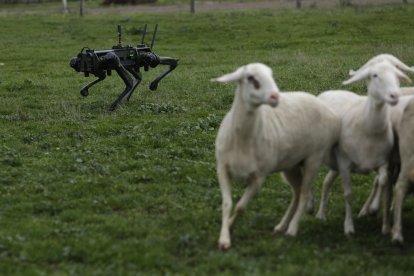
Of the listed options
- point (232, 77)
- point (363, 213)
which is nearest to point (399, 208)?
point (363, 213)

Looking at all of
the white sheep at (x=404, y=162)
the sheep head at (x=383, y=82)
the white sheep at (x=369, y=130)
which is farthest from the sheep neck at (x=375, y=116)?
the white sheep at (x=404, y=162)

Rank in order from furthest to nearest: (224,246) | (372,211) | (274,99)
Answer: (372,211)
(224,246)
(274,99)

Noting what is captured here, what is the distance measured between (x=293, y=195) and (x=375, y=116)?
148 cm

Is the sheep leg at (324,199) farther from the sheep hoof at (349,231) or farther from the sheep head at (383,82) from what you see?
the sheep head at (383,82)

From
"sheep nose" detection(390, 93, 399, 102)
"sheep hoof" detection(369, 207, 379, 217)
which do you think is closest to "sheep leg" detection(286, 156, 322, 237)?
"sheep hoof" detection(369, 207, 379, 217)

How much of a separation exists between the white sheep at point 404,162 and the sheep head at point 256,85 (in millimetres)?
1830

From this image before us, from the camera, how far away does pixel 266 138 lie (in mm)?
5465

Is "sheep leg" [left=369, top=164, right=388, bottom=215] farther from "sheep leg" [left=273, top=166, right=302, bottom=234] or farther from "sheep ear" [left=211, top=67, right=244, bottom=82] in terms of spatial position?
"sheep ear" [left=211, top=67, right=244, bottom=82]

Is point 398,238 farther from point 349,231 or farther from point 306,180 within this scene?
point 306,180

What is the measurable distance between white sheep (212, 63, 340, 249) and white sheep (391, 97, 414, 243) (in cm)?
Result: 80

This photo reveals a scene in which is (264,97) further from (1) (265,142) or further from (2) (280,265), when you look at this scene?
(2) (280,265)

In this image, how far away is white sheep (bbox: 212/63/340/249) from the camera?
5109mm

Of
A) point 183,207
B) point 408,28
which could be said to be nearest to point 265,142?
point 183,207

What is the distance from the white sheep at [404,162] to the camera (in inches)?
219
